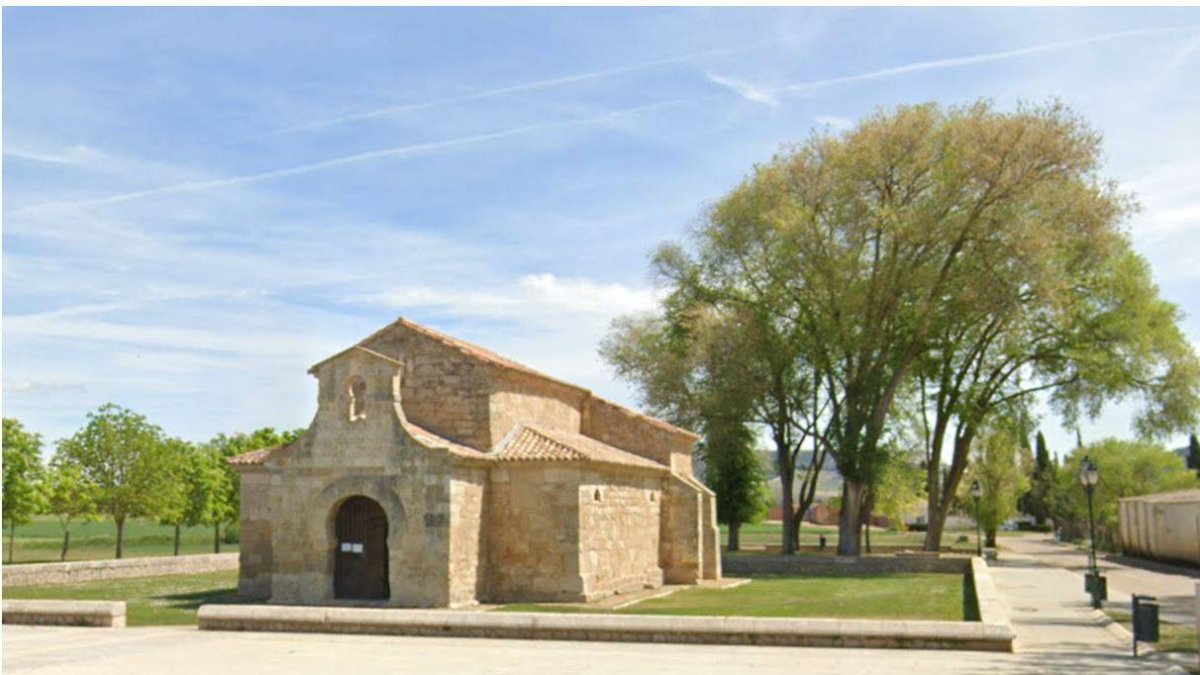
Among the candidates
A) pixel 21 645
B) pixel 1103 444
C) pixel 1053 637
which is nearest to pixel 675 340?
pixel 1053 637

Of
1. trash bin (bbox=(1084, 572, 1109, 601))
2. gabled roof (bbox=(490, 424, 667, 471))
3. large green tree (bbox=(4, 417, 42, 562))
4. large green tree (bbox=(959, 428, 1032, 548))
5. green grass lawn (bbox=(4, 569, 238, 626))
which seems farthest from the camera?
large green tree (bbox=(959, 428, 1032, 548))

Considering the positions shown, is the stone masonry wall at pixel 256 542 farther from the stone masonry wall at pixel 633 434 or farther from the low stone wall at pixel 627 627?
the stone masonry wall at pixel 633 434

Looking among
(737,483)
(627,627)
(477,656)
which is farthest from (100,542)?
(477,656)

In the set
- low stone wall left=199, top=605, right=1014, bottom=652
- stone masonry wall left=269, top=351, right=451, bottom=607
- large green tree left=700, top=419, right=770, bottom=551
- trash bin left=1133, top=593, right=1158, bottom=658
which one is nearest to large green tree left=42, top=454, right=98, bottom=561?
stone masonry wall left=269, top=351, right=451, bottom=607

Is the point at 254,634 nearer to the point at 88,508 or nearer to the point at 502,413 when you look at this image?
the point at 502,413

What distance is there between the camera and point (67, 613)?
20922 millimetres

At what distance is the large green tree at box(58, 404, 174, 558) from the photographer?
→ 133ft

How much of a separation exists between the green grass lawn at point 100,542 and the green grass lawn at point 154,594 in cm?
760

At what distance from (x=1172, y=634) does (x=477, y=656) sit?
12050 mm

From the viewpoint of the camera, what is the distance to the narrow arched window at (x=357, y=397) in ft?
83.6

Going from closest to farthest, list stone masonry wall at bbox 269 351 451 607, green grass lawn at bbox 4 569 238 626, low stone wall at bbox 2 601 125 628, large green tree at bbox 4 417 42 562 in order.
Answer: low stone wall at bbox 2 601 125 628 → green grass lawn at bbox 4 569 238 626 → stone masonry wall at bbox 269 351 451 607 → large green tree at bbox 4 417 42 562

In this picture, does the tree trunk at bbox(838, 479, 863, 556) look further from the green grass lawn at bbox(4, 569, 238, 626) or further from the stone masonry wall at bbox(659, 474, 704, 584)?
the green grass lawn at bbox(4, 569, 238, 626)

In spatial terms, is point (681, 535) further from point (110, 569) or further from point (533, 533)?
point (110, 569)

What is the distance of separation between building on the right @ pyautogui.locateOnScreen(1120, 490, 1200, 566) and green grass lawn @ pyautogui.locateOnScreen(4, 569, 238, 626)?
35.2m
